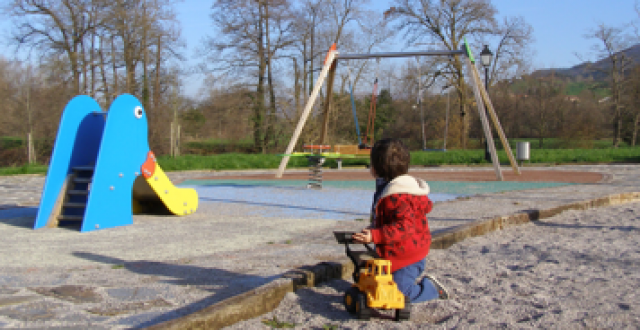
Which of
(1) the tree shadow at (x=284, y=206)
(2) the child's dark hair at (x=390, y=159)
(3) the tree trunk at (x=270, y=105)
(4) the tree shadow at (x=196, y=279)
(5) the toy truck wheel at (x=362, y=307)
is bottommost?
(1) the tree shadow at (x=284, y=206)

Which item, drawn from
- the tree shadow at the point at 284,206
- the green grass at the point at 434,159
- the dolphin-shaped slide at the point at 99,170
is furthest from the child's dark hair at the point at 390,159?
the green grass at the point at 434,159

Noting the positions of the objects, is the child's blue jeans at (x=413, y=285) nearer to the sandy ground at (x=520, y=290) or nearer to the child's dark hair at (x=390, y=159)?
the sandy ground at (x=520, y=290)

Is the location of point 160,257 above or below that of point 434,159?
below

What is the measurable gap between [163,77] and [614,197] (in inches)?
1002

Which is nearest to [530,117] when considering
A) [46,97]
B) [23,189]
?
[46,97]

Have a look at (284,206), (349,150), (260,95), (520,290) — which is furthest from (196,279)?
(260,95)

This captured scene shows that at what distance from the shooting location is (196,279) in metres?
4.05

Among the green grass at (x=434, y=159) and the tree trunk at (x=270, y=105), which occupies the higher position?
the tree trunk at (x=270, y=105)

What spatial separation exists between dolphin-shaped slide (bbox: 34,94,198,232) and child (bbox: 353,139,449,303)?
4.98 m

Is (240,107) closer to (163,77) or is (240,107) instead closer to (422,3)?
(163,77)

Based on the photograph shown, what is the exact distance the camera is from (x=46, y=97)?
993 inches

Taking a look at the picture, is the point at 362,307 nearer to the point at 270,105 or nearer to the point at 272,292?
the point at 272,292

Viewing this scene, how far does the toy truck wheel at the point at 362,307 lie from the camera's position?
9.78 ft

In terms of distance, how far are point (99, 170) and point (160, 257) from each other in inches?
102
